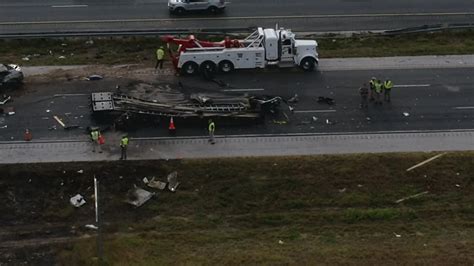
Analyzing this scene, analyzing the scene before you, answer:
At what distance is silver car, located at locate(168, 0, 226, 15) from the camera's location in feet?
150

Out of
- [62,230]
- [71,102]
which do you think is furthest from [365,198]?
[71,102]

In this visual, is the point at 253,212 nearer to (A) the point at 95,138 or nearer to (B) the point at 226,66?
(A) the point at 95,138

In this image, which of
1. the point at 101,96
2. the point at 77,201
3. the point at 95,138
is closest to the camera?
the point at 77,201

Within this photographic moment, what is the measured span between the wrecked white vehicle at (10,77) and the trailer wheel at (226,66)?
1028 cm

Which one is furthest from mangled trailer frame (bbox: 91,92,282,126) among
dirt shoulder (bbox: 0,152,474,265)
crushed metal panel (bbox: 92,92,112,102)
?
dirt shoulder (bbox: 0,152,474,265)

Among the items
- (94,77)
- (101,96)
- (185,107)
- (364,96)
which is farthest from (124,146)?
(364,96)

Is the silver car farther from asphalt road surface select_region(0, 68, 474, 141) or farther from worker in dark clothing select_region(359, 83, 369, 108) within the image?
worker in dark clothing select_region(359, 83, 369, 108)

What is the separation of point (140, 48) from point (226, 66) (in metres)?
6.07

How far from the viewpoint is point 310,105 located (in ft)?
116

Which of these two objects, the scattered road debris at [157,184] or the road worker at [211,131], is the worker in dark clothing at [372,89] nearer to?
the road worker at [211,131]

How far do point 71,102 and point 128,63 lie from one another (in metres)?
5.28

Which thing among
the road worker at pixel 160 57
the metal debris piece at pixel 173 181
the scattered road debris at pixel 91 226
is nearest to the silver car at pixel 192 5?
the road worker at pixel 160 57

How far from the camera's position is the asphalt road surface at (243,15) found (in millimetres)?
44375

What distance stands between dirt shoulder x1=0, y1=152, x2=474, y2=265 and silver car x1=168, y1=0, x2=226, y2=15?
17.7 meters
